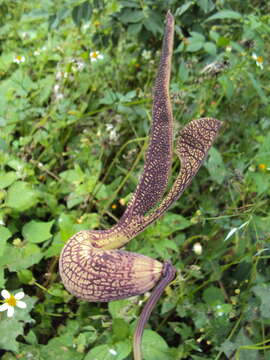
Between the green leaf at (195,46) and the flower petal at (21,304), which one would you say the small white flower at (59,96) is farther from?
the flower petal at (21,304)

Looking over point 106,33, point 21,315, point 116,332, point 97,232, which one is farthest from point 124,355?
point 106,33

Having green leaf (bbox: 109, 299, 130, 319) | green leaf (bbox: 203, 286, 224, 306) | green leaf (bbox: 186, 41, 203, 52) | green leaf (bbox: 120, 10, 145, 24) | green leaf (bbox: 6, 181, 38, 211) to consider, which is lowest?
green leaf (bbox: 203, 286, 224, 306)

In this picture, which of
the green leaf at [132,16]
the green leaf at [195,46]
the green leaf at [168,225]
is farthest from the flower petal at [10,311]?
the green leaf at [132,16]

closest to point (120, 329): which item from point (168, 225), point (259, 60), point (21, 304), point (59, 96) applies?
point (21, 304)

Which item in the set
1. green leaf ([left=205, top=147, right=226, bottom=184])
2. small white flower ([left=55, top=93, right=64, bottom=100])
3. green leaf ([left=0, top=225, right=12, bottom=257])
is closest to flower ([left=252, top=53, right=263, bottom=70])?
green leaf ([left=205, top=147, right=226, bottom=184])

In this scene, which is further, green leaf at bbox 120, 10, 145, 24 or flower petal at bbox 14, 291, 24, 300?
green leaf at bbox 120, 10, 145, 24

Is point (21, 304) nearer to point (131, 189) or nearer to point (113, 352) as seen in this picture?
point (113, 352)

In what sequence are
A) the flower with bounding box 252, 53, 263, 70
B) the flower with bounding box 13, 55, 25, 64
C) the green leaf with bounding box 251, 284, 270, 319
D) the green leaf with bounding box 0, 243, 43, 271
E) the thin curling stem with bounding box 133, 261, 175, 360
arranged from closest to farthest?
the thin curling stem with bounding box 133, 261, 175, 360
the green leaf with bounding box 251, 284, 270, 319
the green leaf with bounding box 0, 243, 43, 271
the flower with bounding box 252, 53, 263, 70
the flower with bounding box 13, 55, 25, 64

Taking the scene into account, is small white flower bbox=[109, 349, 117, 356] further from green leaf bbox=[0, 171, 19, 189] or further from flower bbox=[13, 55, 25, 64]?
flower bbox=[13, 55, 25, 64]
